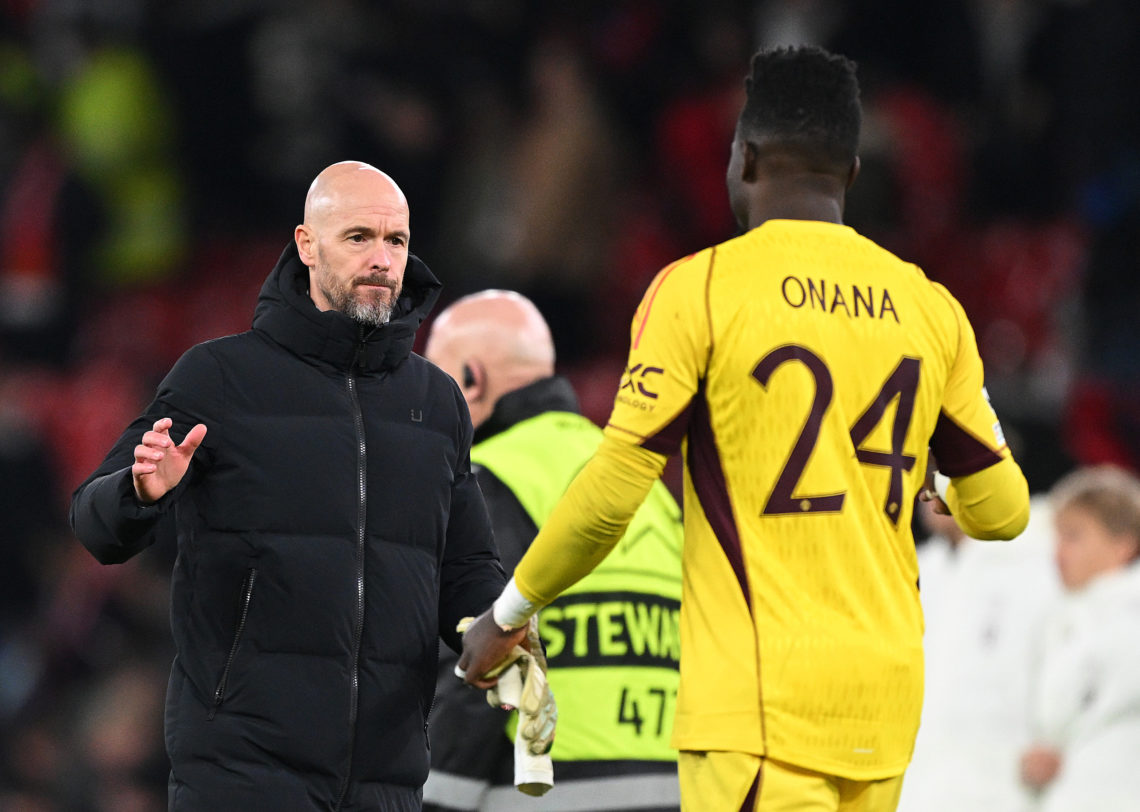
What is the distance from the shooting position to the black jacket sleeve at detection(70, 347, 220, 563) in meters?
3.62

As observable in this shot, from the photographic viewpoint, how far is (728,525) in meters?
3.48

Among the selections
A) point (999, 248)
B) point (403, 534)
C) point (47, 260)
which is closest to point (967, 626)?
point (999, 248)

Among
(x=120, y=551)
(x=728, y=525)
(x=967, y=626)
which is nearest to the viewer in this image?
(x=728, y=525)

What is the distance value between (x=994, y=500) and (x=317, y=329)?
1447mm

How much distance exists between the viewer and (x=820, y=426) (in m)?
3.46

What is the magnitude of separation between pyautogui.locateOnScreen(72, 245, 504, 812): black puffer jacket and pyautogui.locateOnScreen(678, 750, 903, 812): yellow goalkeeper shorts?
73cm

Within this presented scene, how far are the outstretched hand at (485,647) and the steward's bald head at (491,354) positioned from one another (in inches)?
64.9

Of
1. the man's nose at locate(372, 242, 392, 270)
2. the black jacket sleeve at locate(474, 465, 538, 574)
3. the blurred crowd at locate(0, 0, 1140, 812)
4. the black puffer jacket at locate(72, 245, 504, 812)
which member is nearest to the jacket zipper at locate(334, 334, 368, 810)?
the black puffer jacket at locate(72, 245, 504, 812)

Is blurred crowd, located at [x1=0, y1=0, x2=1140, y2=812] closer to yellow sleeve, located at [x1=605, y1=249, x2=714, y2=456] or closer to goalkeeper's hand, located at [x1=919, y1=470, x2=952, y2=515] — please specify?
goalkeeper's hand, located at [x1=919, y1=470, x2=952, y2=515]

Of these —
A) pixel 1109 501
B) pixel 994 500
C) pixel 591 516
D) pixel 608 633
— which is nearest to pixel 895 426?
pixel 994 500

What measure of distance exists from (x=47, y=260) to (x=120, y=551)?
7.76 metres

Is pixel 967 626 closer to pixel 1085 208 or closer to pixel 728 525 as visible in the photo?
pixel 1085 208

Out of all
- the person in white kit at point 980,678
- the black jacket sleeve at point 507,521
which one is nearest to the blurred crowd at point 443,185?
the person in white kit at point 980,678

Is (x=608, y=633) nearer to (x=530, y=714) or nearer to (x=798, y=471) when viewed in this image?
(x=530, y=714)
